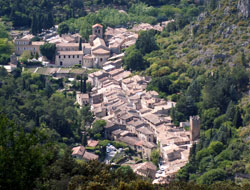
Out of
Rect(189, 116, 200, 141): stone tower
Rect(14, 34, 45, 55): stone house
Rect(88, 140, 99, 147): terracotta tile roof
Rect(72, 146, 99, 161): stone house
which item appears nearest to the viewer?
Rect(72, 146, 99, 161): stone house

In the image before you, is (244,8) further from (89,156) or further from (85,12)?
(89,156)

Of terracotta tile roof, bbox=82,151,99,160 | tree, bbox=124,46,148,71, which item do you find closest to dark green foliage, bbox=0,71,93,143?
terracotta tile roof, bbox=82,151,99,160

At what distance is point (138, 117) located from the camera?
215ft

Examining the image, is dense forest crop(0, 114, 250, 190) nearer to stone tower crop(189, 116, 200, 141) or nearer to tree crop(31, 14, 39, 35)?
stone tower crop(189, 116, 200, 141)

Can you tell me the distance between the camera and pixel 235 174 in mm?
52625

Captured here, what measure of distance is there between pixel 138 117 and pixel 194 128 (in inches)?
253

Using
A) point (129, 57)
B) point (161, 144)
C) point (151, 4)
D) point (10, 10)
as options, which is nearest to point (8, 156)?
point (161, 144)

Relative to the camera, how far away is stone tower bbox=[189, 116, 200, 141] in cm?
6112

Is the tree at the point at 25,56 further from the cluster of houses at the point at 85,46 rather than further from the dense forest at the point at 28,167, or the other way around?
the dense forest at the point at 28,167

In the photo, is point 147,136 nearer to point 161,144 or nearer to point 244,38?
point 161,144

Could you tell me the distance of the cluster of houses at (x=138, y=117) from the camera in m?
59.4

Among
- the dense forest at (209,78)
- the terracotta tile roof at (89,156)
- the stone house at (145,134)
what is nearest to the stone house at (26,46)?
the dense forest at (209,78)

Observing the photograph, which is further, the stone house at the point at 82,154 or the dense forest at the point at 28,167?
the stone house at the point at 82,154

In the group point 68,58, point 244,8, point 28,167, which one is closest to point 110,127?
point 68,58
